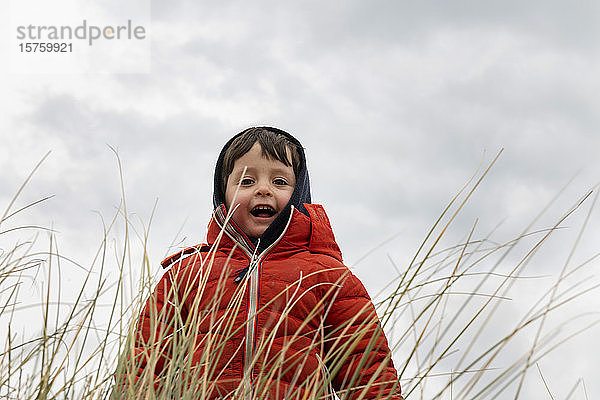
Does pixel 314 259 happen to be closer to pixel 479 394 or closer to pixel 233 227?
pixel 233 227

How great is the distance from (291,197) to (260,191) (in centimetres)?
13

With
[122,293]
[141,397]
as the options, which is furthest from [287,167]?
[141,397]

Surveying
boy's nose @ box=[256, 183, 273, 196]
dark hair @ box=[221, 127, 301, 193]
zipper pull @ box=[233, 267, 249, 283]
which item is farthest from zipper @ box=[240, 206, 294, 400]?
dark hair @ box=[221, 127, 301, 193]

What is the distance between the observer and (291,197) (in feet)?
7.75

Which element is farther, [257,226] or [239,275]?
[257,226]

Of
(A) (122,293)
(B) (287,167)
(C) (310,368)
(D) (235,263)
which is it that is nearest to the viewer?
(A) (122,293)

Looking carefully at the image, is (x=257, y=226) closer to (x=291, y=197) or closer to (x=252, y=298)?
(x=291, y=197)

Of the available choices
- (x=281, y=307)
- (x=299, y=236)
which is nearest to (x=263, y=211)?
(x=299, y=236)

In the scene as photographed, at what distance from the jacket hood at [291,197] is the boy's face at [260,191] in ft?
0.12

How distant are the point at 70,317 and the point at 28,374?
0.18 meters

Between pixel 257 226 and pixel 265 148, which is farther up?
pixel 265 148

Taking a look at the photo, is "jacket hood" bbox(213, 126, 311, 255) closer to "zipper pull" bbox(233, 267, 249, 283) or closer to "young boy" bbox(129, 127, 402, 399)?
"young boy" bbox(129, 127, 402, 399)

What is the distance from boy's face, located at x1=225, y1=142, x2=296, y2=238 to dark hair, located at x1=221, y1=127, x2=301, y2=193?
0.03 m

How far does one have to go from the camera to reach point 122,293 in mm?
1441
